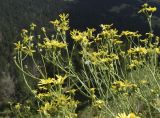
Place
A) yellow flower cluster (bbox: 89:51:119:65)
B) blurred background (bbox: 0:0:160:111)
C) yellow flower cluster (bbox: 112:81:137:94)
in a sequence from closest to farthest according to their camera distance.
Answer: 1. yellow flower cluster (bbox: 112:81:137:94)
2. yellow flower cluster (bbox: 89:51:119:65)
3. blurred background (bbox: 0:0:160:111)

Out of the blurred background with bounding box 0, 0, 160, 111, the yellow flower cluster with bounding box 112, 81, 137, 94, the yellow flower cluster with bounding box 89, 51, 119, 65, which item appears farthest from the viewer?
the blurred background with bounding box 0, 0, 160, 111

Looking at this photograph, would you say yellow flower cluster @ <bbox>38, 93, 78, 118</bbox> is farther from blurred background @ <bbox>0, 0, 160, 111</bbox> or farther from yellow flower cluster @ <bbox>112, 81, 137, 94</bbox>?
blurred background @ <bbox>0, 0, 160, 111</bbox>

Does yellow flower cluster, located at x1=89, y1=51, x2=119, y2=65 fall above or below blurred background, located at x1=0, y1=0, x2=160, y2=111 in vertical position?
above

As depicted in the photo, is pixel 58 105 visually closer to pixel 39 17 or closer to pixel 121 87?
pixel 121 87

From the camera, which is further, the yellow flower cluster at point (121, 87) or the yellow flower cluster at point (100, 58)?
the yellow flower cluster at point (100, 58)

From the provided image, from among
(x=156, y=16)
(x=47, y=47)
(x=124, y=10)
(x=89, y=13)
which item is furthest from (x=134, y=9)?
(x=47, y=47)

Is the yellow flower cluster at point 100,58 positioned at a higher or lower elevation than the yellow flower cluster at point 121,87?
higher

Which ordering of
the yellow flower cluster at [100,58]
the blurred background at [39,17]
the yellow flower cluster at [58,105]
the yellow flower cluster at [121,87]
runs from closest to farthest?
the yellow flower cluster at [58,105]
the yellow flower cluster at [121,87]
the yellow flower cluster at [100,58]
the blurred background at [39,17]

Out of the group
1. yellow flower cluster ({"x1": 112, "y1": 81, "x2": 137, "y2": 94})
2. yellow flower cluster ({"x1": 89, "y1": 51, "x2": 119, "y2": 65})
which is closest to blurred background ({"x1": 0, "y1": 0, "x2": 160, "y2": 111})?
yellow flower cluster ({"x1": 89, "y1": 51, "x2": 119, "y2": 65})

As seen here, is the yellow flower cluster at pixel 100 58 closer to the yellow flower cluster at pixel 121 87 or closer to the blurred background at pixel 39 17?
the yellow flower cluster at pixel 121 87

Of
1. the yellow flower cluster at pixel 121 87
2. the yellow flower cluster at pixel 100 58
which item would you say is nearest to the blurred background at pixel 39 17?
the yellow flower cluster at pixel 100 58

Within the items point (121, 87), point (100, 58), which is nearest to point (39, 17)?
point (100, 58)
